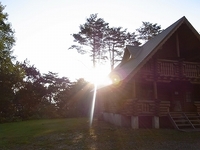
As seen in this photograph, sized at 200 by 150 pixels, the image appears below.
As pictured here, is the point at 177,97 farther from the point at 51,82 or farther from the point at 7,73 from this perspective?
the point at 51,82

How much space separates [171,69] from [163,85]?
2.63m

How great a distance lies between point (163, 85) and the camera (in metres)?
18.0

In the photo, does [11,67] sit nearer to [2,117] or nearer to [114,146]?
[2,117]

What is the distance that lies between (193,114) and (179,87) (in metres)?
3.04

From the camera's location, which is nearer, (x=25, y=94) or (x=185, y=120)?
(x=185, y=120)

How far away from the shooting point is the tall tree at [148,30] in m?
36.6

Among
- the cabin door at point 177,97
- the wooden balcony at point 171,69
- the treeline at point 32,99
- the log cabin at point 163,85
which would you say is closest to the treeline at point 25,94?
the treeline at point 32,99

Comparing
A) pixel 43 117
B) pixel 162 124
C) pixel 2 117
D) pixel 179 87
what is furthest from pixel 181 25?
pixel 2 117

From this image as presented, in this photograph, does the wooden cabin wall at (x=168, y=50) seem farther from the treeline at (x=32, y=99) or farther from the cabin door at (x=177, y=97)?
the treeline at (x=32, y=99)

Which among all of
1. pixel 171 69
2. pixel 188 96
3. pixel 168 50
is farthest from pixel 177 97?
pixel 168 50

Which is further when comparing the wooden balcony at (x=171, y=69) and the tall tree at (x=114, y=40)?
the tall tree at (x=114, y=40)

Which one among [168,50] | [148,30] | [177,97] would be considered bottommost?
[177,97]

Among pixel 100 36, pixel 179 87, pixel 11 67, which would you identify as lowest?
pixel 179 87

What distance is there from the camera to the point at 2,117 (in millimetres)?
25516
